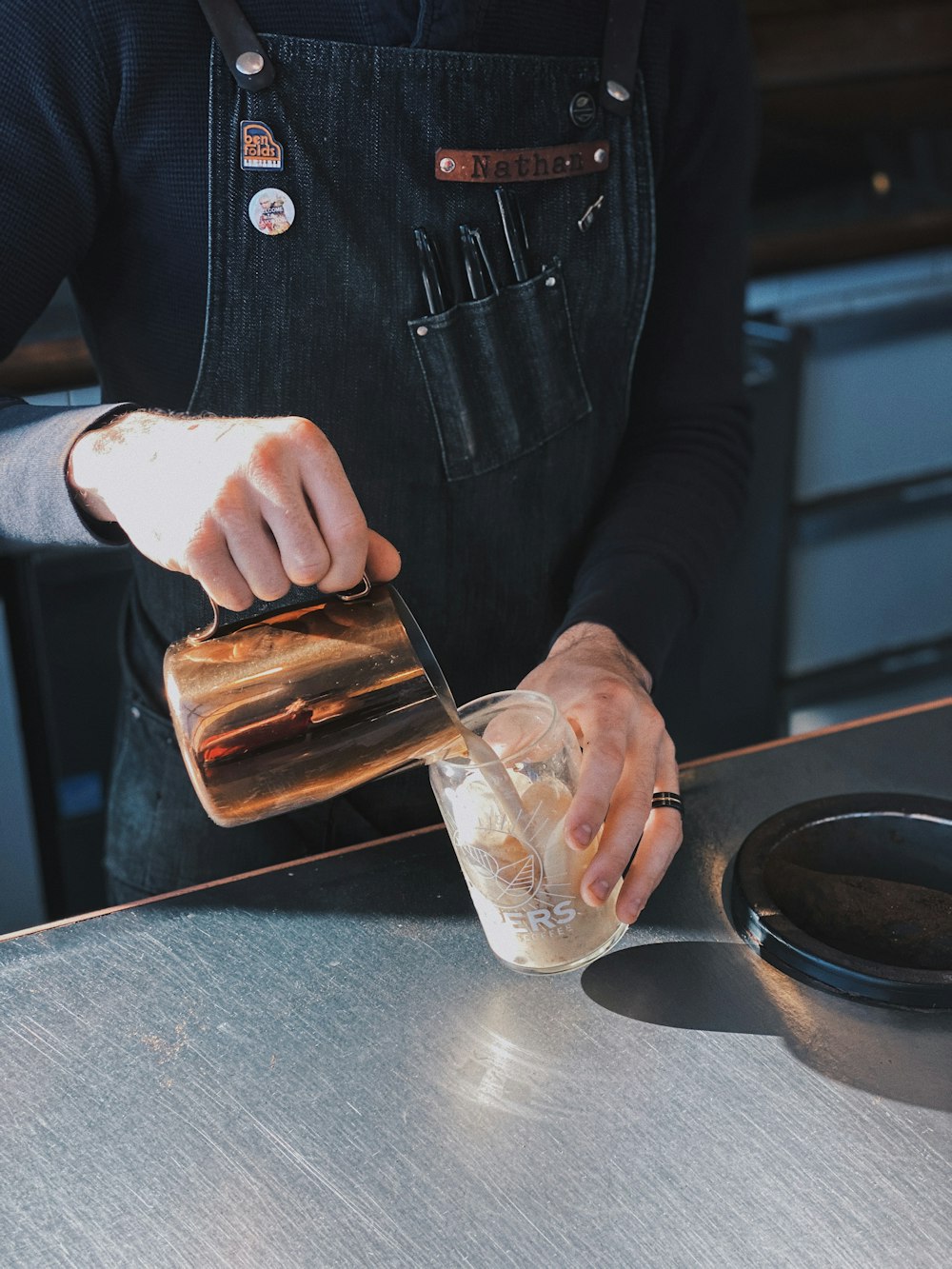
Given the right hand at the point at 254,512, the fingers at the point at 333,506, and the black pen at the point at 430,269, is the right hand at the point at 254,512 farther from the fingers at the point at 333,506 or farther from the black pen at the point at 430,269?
the black pen at the point at 430,269

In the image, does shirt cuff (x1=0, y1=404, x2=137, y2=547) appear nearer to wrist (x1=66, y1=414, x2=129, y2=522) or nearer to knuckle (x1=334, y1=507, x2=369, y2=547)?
wrist (x1=66, y1=414, x2=129, y2=522)

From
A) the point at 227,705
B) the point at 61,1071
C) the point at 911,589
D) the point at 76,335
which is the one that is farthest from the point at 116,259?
the point at 911,589

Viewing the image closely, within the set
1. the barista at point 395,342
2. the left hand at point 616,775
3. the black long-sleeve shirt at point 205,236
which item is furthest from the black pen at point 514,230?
the left hand at point 616,775

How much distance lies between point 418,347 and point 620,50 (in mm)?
301

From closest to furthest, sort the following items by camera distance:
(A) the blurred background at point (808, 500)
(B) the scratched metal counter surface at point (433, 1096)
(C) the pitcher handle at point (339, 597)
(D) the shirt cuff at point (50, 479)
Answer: (B) the scratched metal counter surface at point (433, 1096) → (C) the pitcher handle at point (339, 597) → (D) the shirt cuff at point (50, 479) → (A) the blurred background at point (808, 500)

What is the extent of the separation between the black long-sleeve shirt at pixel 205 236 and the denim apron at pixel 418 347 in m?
0.02

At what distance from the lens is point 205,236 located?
1018 mm

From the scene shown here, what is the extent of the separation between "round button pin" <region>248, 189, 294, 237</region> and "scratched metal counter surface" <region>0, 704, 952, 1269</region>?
1.60 feet

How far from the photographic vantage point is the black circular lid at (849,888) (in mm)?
859

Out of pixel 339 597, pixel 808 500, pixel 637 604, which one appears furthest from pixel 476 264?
pixel 808 500

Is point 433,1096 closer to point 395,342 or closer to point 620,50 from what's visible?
point 395,342

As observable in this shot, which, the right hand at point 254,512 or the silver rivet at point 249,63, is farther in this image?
the silver rivet at point 249,63

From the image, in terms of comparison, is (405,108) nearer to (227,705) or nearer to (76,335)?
(227,705)

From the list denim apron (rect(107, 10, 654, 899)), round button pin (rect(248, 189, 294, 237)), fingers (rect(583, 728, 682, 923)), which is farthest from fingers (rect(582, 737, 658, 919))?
round button pin (rect(248, 189, 294, 237))
